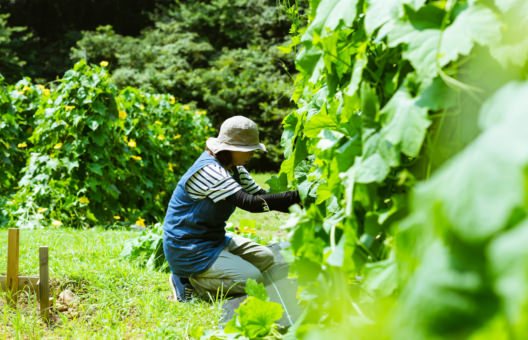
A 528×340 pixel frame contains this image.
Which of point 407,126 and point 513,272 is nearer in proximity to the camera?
point 513,272

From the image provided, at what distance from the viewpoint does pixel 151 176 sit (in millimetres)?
7684

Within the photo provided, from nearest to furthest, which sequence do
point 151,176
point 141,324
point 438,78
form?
point 438,78 < point 141,324 < point 151,176

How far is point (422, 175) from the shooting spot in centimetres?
101

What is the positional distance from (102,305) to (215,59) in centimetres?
1892

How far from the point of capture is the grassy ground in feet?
9.22

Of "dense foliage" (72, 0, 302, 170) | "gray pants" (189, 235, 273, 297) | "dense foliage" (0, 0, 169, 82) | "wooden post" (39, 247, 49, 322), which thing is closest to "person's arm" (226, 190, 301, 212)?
"gray pants" (189, 235, 273, 297)

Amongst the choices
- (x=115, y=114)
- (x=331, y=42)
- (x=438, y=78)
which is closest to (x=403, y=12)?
(x=438, y=78)

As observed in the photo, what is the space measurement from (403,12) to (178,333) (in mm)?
2354

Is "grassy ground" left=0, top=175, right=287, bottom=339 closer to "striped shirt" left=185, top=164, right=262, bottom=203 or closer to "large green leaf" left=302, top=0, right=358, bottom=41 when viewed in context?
"striped shirt" left=185, top=164, right=262, bottom=203

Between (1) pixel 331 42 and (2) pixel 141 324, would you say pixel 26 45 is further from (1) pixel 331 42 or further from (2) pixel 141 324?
(1) pixel 331 42

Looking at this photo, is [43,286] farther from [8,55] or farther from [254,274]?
[8,55]

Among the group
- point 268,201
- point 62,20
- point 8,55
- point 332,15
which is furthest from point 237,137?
point 62,20

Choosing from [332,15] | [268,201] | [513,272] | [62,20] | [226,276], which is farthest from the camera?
[62,20]

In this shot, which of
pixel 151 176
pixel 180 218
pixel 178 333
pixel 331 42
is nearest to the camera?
pixel 331 42
